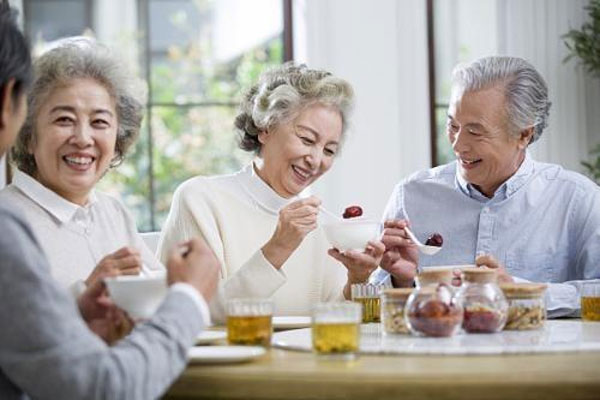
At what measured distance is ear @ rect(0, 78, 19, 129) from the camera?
1652 millimetres

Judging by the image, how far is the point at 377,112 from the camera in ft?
17.8

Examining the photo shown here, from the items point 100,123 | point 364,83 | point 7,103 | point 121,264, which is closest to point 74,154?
point 100,123

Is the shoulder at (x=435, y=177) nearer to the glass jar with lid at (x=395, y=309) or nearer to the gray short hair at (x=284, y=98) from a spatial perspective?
the gray short hair at (x=284, y=98)

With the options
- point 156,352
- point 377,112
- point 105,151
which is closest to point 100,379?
point 156,352

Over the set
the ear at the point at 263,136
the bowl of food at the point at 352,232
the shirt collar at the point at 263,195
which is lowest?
the bowl of food at the point at 352,232

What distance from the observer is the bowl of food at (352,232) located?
262 cm

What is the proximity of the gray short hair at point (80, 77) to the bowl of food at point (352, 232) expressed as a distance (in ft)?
1.99

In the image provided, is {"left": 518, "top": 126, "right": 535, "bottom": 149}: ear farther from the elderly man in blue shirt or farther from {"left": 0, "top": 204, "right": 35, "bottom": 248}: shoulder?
{"left": 0, "top": 204, "right": 35, "bottom": 248}: shoulder

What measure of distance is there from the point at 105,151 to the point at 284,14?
3.03 m

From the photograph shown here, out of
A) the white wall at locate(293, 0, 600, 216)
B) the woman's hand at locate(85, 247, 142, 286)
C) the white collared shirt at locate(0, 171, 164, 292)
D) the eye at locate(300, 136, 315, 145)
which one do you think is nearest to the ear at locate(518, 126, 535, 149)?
the eye at locate(300, 136, 315, 145)

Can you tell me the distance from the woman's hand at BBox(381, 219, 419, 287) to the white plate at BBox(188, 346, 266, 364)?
39.1 inches

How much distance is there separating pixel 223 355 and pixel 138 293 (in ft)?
0.58

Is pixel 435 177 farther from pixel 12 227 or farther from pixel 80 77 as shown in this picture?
pixel 12 227

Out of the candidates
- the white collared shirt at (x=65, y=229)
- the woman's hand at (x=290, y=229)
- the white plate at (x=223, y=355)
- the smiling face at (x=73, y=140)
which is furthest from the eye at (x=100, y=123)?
the white plate at (x=223, y=355)
